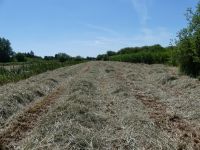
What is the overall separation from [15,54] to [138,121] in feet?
291

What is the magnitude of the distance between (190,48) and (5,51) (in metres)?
75.4

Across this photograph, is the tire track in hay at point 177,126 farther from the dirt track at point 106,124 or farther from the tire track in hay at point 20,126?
the tire track in hay at point 20,126

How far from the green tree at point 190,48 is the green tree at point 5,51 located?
224 feet

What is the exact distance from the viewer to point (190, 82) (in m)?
18.3

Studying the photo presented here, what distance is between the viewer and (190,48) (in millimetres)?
24156

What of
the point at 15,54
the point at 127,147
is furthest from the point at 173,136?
the point at 15,54

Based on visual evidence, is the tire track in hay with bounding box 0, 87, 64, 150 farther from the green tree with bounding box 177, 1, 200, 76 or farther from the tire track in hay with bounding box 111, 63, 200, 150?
the green tree with bounding box 177, 1, 200, 76

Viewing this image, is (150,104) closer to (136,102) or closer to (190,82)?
(136,102)

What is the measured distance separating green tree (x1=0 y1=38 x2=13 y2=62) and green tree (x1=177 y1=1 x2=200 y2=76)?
68342 millimetres

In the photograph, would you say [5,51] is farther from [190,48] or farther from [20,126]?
[20,126]

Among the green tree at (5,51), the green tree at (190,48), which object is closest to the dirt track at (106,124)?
the green tree at (190,48)

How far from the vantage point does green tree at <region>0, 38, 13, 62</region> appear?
88.7 metres

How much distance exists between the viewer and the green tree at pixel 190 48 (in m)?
23.1

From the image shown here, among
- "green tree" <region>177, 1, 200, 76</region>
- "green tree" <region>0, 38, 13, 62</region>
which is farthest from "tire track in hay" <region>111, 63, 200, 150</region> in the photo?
"green tree" <region>0, 38, 13, 62</region>
